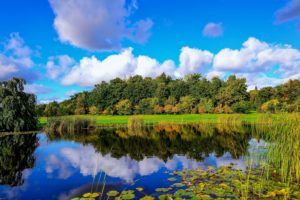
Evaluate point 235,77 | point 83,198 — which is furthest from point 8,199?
point 235,77

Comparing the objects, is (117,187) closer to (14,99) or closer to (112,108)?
(14,99)

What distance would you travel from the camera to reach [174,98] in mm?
63906

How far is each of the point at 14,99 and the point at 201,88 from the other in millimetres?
45988

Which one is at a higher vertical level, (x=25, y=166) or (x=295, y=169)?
(x=295, y=169)

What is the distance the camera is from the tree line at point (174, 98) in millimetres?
57719

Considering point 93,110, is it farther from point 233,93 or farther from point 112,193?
point 112,193

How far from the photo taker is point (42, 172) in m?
12.3

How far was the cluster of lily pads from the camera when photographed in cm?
747

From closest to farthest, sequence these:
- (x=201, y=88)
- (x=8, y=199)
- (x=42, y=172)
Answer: (x=8, y=199) → (x=42, y=172) → (x=201, y=88)

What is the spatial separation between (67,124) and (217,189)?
26728 millimetres

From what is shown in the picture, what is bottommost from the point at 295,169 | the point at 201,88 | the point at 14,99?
the point at 295,169

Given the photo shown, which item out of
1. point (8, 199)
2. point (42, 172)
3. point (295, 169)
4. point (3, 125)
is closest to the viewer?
point (8, 199)

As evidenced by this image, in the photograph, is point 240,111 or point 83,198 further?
point 240,111

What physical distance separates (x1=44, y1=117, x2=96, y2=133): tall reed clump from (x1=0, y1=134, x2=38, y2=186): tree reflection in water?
33.2ft
